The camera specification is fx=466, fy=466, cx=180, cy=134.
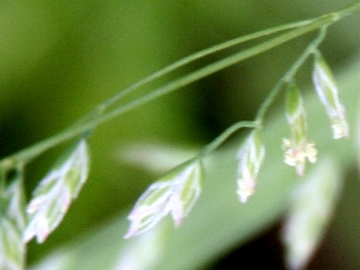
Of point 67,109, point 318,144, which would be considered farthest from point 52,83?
point 318,144

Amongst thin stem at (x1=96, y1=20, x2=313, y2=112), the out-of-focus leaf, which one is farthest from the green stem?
the out-of-focus leaf

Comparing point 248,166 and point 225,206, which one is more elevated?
point 248,166

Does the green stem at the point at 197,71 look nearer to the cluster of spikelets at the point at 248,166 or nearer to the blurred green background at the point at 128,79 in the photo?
the cluster of spikelets at the point at 248,166

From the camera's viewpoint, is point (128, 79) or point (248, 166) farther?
point (128, 79)

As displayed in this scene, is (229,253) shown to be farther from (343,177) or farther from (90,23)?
(90,23)

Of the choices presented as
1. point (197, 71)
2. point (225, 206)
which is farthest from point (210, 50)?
point (225, 206)

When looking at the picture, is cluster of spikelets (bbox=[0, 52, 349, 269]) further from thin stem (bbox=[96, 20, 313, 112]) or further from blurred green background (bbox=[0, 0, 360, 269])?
blurred green background (bbox=[0, 0, 360, 269])

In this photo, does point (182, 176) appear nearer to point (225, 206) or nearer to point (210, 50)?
point (210, 50)
